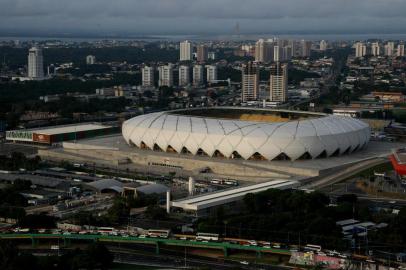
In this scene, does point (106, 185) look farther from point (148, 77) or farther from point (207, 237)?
point (148, 77)

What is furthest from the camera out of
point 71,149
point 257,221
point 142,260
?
point 71,149

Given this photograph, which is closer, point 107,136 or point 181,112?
point 181,112

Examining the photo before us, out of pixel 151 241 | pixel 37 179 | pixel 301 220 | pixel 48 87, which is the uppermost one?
pixel 301 220

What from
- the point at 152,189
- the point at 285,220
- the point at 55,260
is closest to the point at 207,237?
the point at 285,220

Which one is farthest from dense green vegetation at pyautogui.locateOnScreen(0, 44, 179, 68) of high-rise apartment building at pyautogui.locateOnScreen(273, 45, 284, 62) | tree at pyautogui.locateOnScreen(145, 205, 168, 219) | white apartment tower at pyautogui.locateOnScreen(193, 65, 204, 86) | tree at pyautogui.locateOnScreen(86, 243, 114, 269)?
tree at pyautogui.locateOnScreen(86, 243, 114, 269)

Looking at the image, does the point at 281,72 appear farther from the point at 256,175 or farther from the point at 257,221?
the point at 257,221

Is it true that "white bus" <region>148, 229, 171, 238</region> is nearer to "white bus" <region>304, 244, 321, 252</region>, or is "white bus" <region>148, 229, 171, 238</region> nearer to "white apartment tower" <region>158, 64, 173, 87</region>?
"white bus" <region>304, 244, 321, 252</region>

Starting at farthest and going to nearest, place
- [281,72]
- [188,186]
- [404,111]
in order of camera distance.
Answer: [281,72] < [404,111] < [188,186]

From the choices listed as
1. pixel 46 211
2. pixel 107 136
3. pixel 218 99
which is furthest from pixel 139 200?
pixel 218 99
